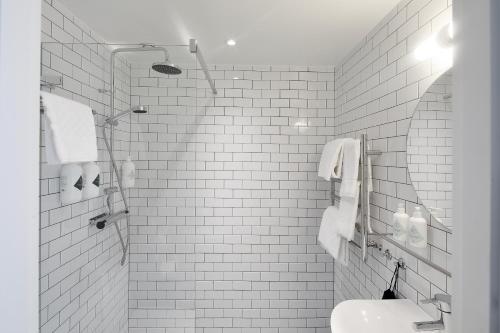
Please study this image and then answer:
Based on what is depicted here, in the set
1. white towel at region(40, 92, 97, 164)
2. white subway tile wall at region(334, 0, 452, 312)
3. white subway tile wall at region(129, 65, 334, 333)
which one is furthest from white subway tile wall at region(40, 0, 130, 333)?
white subway tile wall at region(334, 0, 452, 312)

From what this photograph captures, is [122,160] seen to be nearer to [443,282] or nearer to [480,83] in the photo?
[480,83]

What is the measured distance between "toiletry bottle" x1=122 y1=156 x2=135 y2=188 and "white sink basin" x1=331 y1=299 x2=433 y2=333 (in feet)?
4.63

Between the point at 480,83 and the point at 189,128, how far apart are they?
1.70 m

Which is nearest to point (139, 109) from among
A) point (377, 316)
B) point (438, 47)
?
point (438, 47)

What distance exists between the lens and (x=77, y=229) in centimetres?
152

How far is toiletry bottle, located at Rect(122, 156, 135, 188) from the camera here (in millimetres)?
1630

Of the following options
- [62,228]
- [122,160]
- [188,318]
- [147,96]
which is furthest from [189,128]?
[188,318]

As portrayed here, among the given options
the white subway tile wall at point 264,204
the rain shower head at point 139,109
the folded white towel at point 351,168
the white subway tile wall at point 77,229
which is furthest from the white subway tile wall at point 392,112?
the white subway tile wall at point 77,229

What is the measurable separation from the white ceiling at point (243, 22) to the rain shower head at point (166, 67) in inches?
11.7

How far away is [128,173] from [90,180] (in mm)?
229

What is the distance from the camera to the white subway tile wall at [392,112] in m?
1.20

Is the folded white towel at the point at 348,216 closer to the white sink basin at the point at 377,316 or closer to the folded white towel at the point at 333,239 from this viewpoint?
the folded white towel at the point at 333,239

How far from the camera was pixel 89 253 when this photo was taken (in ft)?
5.17

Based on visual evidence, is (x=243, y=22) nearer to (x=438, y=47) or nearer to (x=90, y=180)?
(x=438, y=47)
